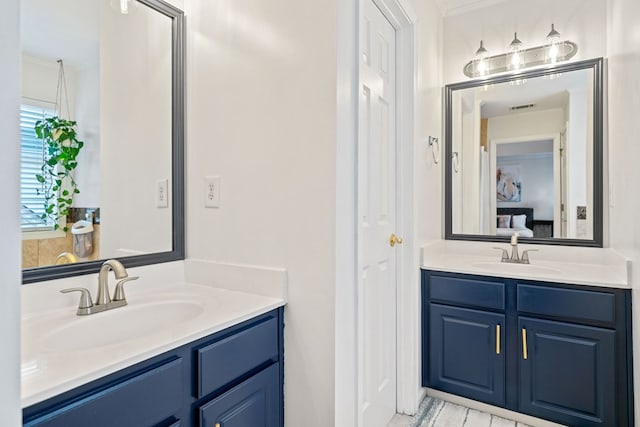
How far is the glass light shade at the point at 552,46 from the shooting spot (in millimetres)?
2297

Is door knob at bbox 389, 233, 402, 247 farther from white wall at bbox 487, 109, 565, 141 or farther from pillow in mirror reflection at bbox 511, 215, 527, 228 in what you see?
white wall at bbox 487, 109, 565, 141

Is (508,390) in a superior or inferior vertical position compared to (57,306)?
inferior

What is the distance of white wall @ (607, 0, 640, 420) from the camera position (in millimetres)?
1541

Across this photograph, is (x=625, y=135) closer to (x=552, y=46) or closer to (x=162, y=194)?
(x=552, y=46)

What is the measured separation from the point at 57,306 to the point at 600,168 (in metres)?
2.77

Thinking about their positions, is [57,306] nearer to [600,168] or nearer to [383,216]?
[383,216]

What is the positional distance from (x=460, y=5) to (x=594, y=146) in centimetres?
133

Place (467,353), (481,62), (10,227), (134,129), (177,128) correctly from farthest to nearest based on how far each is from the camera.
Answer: (481,62)
(467,353)
(177,128)
(134,129)
(10,227)

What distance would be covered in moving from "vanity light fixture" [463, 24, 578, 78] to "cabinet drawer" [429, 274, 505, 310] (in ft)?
4.88

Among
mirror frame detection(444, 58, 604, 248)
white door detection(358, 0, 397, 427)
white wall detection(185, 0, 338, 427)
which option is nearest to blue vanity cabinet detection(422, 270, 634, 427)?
white door detection(358, 0, 397, 427)

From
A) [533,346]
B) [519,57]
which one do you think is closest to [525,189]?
[519,57]

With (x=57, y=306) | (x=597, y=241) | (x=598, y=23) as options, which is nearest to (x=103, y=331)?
(x=57, y=306)

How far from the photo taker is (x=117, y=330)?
1165 mm

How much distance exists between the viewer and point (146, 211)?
1.48m
